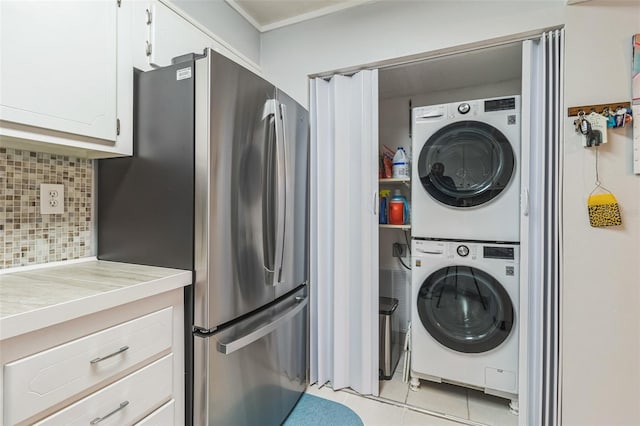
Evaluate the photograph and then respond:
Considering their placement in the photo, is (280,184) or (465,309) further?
(465,309)

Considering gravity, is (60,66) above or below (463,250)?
above

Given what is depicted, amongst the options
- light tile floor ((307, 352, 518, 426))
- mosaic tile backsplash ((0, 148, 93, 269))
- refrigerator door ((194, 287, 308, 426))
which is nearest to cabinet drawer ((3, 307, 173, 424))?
refrigerator door ((194, 287, 308, 426))

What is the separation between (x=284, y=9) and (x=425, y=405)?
2737 mm

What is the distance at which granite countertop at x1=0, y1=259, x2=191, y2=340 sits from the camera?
73 cm

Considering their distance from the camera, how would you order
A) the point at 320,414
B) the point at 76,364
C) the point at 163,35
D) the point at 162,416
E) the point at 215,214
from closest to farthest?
the point at 76,364 → the point at 162,416 → the point at 215,214 → the point at 163,35 → the point at 320,414

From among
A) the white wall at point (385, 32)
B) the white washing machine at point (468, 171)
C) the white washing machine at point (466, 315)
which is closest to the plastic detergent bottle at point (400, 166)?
the white washing machine at point (468, 171)

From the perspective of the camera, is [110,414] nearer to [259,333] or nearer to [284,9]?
[259,333]

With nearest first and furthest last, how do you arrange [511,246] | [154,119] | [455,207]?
[154,119] < [511,246] < [455,207]

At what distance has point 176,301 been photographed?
45.2 inches

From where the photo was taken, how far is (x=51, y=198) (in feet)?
4.19

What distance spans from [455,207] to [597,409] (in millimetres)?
1165

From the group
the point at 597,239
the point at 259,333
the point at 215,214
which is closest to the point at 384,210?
the point at 597,239

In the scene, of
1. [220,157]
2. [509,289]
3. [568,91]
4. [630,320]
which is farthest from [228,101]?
[630,320]

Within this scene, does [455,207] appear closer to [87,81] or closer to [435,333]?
[435,333]
